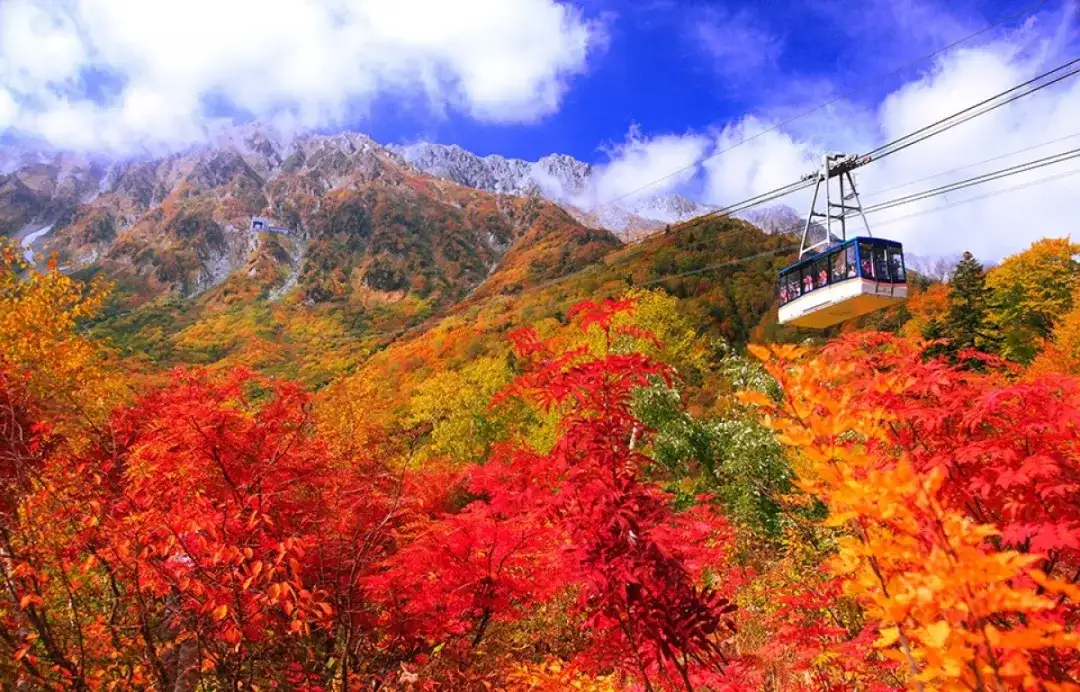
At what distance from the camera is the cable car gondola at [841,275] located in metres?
11.8

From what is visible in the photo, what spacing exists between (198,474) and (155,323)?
98730mm

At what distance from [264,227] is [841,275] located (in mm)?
148277

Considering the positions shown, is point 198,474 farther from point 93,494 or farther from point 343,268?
point 343,268

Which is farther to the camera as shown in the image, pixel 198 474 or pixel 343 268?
pixel 343 268

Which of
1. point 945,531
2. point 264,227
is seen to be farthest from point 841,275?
point 264,227

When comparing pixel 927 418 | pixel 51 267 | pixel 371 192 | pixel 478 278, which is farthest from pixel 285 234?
pixel 927 418

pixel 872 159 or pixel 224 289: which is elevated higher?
pixel 224 289

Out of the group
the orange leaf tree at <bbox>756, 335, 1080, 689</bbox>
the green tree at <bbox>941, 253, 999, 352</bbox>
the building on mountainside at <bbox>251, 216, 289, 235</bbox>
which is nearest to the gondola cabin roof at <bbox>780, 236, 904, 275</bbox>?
the orange leaf tree at <bbox>756, 335, 1080, 689</bbox>

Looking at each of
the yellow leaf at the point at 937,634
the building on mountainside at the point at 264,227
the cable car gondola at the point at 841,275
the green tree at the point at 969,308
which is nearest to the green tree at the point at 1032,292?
the green tree at the point at 969,308

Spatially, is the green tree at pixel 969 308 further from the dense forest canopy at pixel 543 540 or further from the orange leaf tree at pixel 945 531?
the orange leaf tree at pixel 945 531

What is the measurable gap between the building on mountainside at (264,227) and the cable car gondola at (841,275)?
145m

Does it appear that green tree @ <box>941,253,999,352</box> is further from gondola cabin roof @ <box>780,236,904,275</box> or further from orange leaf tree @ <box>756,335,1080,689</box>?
orange leaf tree @ <box>756,335,1080,689</box>

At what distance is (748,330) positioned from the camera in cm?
4141

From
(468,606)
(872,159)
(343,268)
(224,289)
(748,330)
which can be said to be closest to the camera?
(468,606)
